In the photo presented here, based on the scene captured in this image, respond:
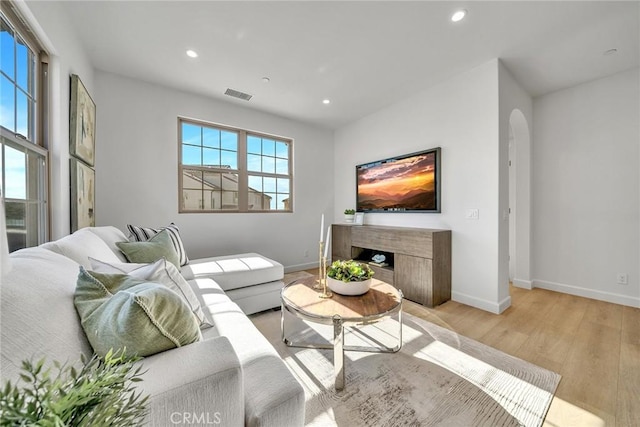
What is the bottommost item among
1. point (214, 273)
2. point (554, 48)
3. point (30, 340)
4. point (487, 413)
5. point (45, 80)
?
point (487, 413)

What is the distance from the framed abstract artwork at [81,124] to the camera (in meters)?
1.98

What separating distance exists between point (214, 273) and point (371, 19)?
2.57 metres

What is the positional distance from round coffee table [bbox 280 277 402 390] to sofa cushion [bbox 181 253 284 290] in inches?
26.0

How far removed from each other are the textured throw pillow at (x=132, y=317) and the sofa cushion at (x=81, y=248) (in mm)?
450

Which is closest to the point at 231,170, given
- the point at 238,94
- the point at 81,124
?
the point at 238,94

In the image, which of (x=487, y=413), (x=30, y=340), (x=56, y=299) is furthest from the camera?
(x=487, y=413)

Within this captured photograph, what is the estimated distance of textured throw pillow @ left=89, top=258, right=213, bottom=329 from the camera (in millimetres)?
1057

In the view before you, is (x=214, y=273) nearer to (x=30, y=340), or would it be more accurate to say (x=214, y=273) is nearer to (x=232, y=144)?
(x=30, y=340)

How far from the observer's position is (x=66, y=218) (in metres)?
1.94

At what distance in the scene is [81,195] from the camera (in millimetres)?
2166

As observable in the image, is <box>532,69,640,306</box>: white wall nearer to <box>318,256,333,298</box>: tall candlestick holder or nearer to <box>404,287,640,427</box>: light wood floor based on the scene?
<box>404,287,640,427</box>: light wood floor

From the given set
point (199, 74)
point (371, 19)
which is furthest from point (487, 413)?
point (199, 74)

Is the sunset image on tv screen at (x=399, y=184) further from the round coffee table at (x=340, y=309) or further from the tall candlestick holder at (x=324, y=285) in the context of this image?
the tall candlestick holder at (x=324, y=285)

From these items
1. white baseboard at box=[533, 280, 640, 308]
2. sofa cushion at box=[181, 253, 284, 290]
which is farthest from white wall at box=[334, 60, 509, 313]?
sofa cushion at box=[181, 253, 284, 290]
